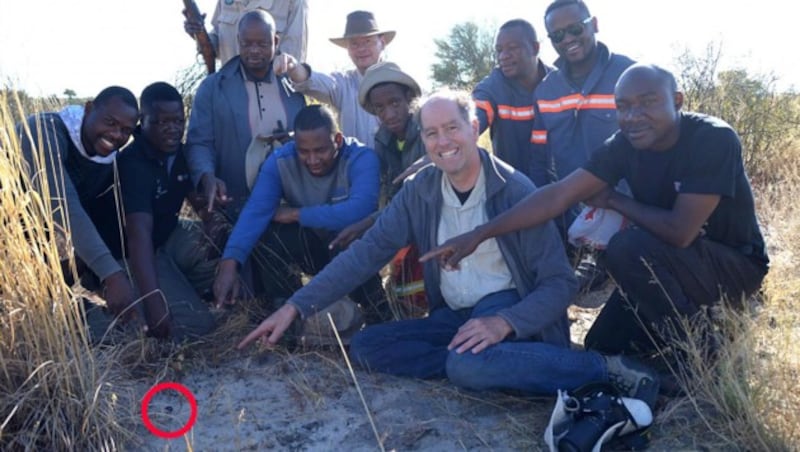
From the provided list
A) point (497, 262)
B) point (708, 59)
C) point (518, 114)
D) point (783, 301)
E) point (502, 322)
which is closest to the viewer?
point (502, 322)

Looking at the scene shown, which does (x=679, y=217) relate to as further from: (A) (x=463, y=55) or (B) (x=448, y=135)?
(A) (x=463, y=55)

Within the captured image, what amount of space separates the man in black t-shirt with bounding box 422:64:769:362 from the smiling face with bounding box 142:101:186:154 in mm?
1869

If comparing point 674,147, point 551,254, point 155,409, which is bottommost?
point 155,409

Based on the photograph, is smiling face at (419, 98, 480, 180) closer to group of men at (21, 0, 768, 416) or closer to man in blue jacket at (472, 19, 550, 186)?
group of men at (21, 0, 768, 416)

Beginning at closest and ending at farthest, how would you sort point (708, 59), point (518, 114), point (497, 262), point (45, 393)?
point (45, 393) → point (497, 262) → point (518, 114) → point (708, 59)

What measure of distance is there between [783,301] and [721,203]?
2.76 feet

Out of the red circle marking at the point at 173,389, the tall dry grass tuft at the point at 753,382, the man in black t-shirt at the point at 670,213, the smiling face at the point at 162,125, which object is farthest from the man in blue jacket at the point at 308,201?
the tall dry grass tuft at the point at 753,382

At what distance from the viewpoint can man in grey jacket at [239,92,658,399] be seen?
3545 millimetres

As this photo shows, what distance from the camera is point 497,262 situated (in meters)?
3.87

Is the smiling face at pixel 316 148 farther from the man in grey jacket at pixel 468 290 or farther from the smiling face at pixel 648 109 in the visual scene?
the smiling face at pixel 648 109

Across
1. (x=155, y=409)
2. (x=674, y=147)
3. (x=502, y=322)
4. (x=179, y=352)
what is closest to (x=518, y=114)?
(x=674, y=147)

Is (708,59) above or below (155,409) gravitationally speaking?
above

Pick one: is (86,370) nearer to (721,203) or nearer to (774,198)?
(721,203)

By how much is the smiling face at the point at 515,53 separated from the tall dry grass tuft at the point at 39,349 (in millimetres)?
3366
